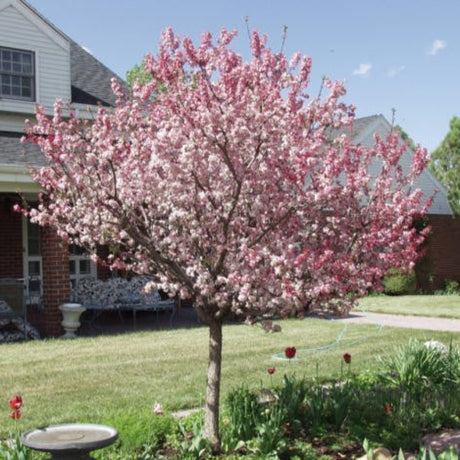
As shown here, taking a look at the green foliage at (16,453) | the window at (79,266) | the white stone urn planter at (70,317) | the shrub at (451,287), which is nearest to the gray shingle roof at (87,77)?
the window at (79,266)

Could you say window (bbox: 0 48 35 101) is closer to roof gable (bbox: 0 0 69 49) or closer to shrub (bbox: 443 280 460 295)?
roof gable (bbox: 0 0 69 49)

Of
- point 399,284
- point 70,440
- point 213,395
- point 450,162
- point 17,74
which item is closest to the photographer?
point 70,440

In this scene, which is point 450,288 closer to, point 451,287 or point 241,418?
point 451,287

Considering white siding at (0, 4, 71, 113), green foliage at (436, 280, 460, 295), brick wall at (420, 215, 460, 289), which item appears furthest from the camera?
brick wall at (420, 215, 460, 289)

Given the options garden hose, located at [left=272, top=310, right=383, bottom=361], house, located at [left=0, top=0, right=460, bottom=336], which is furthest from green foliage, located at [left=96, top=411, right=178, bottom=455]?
house, located at [left=0, top=0, right=460, bottom=336]

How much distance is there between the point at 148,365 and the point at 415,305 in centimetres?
1059

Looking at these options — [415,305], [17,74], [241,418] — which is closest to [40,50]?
[17,74]

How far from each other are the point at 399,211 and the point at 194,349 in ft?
18.9

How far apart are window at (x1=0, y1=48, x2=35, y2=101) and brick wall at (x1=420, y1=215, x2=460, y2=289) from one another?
46.4ft

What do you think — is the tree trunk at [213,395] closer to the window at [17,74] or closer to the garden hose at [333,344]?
the garden hose at [333,344]

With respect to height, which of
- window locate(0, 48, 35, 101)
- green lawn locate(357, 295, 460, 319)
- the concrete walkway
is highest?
window locate(0, 48, 35, 101)

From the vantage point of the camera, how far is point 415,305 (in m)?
17.5

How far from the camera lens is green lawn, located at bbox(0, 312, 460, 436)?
256 inches

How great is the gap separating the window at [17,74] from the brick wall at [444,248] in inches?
557
